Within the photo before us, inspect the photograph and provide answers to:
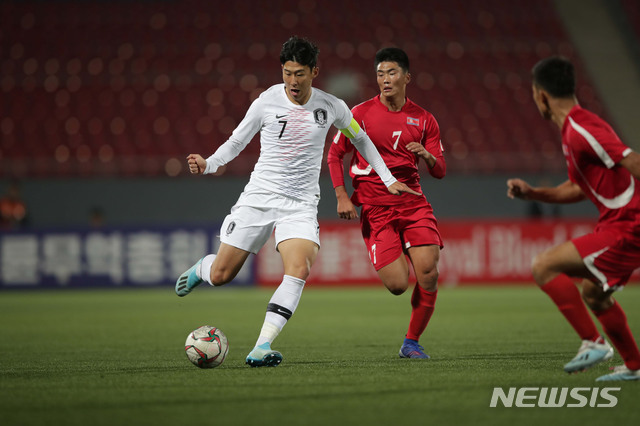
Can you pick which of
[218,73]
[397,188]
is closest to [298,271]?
[397,188]

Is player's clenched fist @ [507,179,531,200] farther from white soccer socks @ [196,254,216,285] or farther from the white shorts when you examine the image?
white soccer socks @ [196,254,216,285]

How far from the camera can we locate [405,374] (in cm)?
563

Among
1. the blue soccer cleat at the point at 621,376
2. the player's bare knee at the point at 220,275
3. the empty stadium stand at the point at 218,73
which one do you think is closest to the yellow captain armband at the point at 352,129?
the player's bare knee at the point at 220,275

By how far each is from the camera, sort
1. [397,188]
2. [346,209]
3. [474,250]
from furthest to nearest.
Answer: [474,250] → [346,209] → [397,188]

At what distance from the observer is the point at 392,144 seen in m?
7.21

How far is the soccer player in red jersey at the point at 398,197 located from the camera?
277 inches

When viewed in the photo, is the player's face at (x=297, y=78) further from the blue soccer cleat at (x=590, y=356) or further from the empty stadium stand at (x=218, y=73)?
the empty stadium stand at (x=218, y=73)

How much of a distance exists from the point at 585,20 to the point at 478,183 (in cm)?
1130

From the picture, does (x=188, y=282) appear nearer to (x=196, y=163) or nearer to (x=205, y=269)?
(x=205, y=269)

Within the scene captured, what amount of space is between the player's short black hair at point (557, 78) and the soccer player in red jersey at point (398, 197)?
1.91 m

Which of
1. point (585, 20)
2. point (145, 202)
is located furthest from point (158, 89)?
point (585, 20)

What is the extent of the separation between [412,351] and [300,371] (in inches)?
49.9

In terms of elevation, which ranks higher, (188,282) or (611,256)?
(611,256)

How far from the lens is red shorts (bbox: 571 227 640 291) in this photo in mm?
4891
